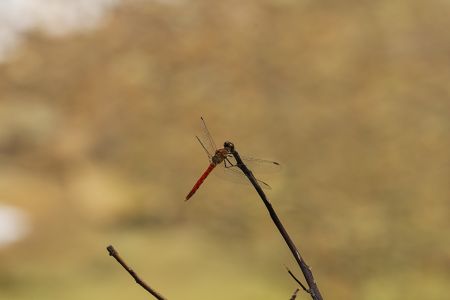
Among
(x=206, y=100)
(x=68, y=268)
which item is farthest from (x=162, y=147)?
(x=68, y=268)

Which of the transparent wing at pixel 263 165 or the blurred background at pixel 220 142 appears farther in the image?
the blurred background at pixel 220 142

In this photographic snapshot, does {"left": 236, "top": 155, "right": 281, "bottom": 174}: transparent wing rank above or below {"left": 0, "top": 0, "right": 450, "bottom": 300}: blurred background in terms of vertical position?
below

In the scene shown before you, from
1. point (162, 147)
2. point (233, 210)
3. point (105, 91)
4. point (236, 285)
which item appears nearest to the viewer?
point (236, 285)

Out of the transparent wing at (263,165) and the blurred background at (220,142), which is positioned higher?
the blurred background at (220,142)

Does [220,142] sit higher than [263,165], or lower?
higher

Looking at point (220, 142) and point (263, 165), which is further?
point (220, 142)

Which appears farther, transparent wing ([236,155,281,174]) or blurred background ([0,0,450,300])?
blurred background ([0,0,450,300])

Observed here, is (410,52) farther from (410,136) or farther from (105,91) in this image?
(105,91)

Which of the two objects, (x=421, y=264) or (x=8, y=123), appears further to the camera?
(x=8, y=123)
